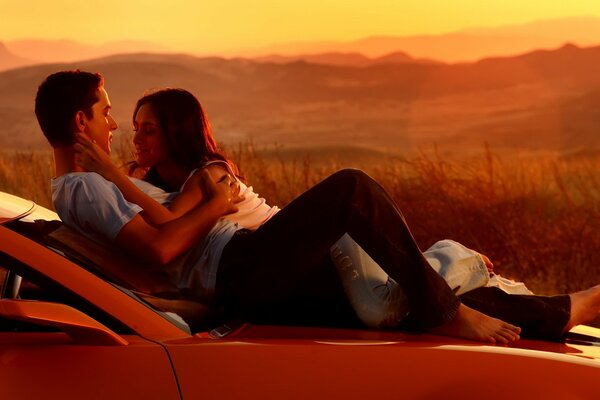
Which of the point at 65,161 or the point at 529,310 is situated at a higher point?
the point at 65,161

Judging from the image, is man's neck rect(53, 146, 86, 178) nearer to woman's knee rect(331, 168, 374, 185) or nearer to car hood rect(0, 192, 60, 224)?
car hood rect(0, 192, 60, 224)

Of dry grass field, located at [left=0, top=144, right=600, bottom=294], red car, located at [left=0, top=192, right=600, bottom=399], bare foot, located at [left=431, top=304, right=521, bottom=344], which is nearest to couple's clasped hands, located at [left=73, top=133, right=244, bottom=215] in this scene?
red car, located at [left=0, top=192, right=600, bottom=399]

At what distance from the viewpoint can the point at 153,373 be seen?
323cm

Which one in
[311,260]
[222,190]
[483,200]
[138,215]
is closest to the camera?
[311,260]

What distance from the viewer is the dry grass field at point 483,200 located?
10070 mm

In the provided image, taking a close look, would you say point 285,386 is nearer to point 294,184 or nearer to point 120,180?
point 120,180

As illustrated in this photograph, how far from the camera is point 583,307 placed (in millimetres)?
4184

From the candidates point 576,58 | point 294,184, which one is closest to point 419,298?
point 294,184

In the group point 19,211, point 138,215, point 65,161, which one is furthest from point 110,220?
point 65,161

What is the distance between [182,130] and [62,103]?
473mm

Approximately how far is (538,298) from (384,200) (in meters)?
0.59

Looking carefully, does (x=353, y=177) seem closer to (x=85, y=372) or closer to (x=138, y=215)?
(x=138, y=215)

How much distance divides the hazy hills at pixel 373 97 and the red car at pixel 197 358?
137 ft

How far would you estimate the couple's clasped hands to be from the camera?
14.5ft
